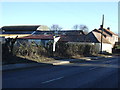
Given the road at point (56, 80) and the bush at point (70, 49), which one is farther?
the bush at point (70, 49)

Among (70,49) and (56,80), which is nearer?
(56,80)

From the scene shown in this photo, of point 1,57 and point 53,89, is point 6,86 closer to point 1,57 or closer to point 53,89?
point 53,89

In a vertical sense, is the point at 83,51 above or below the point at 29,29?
below

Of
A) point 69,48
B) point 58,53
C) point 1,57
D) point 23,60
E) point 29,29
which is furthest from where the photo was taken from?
point 29,29

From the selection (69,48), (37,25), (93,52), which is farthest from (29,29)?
(69,48)

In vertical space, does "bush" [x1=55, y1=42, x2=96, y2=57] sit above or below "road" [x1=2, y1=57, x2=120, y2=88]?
above

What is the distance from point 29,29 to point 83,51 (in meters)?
54.4

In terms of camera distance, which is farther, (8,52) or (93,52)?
(93,52)

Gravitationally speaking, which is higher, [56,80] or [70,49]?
[70,49]

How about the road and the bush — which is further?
the bush

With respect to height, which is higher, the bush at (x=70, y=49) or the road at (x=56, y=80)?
the bush at (x=70, y=49)

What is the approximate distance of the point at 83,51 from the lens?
1695 inches

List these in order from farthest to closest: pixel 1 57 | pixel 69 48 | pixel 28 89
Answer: pixel 69 48 < pixel 1 57 < pixel 28 89

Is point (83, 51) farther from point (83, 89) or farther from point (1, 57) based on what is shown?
point (83, 89)
